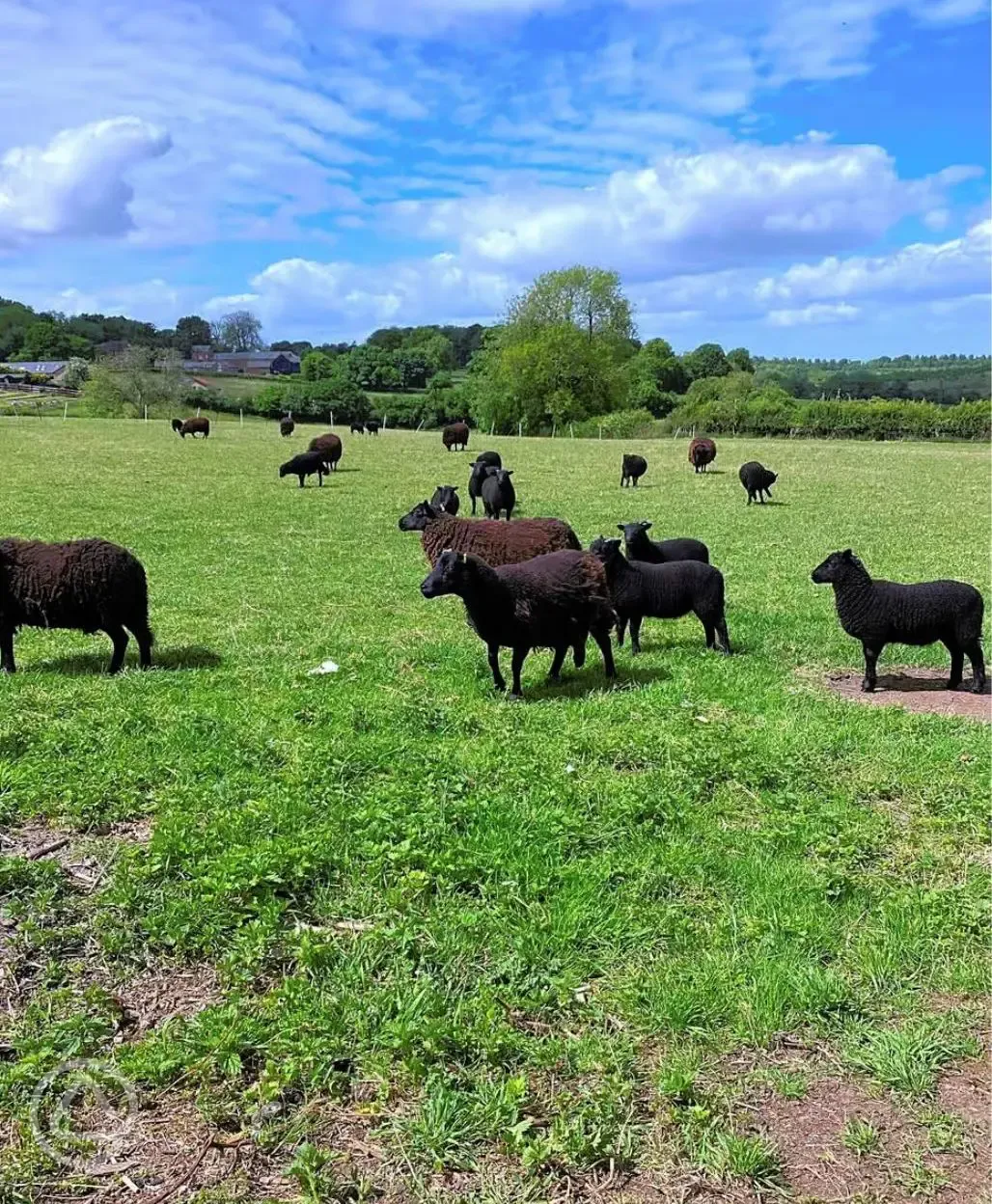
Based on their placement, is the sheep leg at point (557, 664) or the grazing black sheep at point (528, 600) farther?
the sheep leg at point (557, 664)

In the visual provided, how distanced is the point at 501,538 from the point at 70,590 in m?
5.63

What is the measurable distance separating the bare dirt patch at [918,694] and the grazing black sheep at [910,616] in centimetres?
12

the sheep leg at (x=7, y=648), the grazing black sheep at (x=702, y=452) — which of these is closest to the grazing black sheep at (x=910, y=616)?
the sheep leg at (x=7, y=648)

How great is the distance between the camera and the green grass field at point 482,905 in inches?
129

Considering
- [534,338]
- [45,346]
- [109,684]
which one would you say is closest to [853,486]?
→ [109,684]

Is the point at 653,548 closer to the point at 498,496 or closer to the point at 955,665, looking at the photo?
the point at 955,665

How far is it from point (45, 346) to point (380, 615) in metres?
134

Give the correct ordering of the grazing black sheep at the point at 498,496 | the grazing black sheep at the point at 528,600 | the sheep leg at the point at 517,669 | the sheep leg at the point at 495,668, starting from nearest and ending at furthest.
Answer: the grazing black sheep at the point at 528,600, the sheep leg at the point at 517,669, the sheep leg at the point at 495,668, the grazing black sheep at the point at 498,496

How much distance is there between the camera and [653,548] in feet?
37.1

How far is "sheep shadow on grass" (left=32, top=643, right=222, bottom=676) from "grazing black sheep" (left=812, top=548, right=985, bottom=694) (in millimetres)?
6148

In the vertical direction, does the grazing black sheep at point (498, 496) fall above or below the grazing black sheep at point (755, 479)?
below

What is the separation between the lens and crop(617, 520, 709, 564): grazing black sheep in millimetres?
10906

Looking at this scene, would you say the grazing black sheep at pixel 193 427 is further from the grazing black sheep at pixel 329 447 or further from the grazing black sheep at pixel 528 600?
the grazing black sheep at pixel 528 600

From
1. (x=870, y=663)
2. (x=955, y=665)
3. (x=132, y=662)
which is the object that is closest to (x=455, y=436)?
(x=132, y=662)
